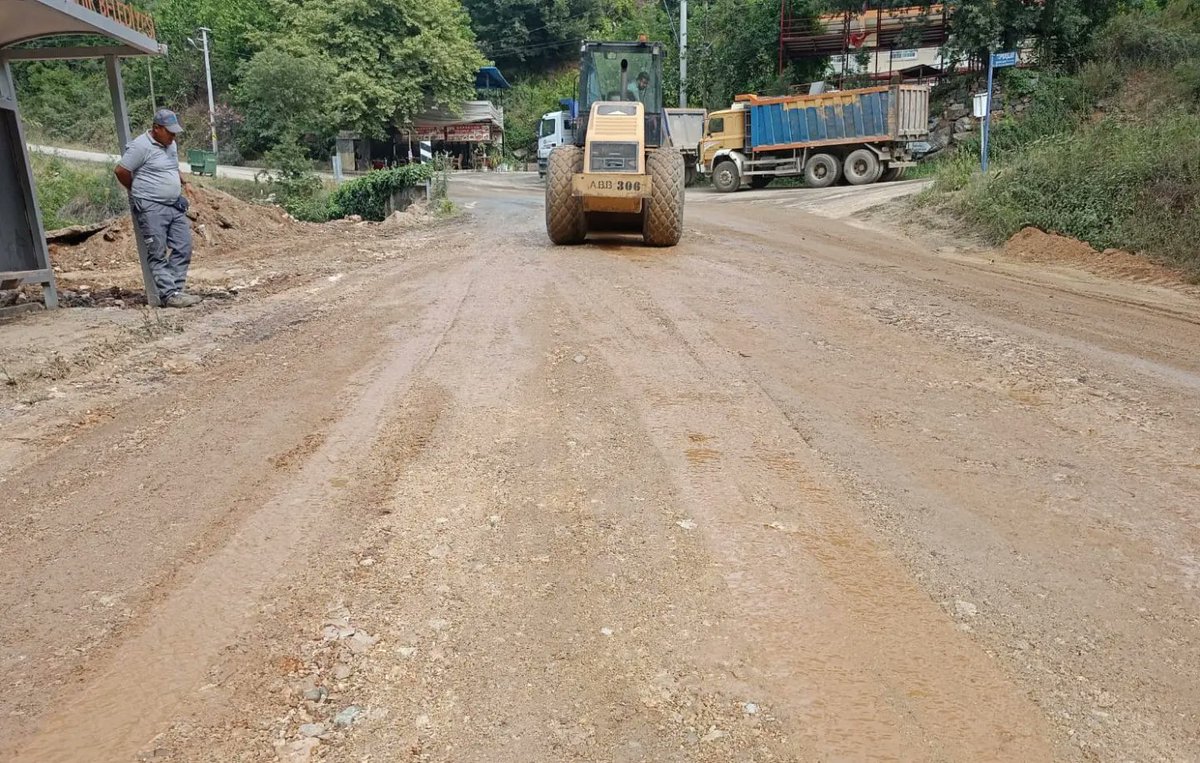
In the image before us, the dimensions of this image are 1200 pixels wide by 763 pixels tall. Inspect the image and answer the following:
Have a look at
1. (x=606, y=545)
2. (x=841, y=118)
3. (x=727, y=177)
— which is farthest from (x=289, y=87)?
(x=606, y=545)

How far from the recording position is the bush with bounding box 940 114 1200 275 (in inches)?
416

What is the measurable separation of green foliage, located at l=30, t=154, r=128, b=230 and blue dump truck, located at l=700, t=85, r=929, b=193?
16.3m

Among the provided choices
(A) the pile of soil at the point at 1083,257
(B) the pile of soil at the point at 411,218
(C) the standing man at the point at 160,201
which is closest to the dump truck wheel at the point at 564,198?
(C) the standing man at the point at 160,201

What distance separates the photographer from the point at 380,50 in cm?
4022

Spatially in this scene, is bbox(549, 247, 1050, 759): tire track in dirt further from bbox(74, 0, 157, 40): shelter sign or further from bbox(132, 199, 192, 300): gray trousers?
bbox(74, 0, 157, 40): shelter sign

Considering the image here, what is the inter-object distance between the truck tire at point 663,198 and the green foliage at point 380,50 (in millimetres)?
31031

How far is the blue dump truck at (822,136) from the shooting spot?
2323 centimetres

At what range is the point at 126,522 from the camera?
354cm

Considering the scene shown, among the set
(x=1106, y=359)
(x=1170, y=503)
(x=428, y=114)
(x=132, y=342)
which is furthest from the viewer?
(x=428, y=114)

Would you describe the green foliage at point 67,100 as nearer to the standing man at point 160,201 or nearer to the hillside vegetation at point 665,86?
the hillside vegetation at point 665,86

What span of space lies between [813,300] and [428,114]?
42.0m

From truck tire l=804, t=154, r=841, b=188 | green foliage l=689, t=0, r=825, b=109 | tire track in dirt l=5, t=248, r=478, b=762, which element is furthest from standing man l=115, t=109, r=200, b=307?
green foliage l=689, t=0, r=825, b=109

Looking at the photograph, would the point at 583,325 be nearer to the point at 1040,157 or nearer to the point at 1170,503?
the point at 1170,503

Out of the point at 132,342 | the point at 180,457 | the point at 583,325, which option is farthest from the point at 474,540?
the point at 132,342
